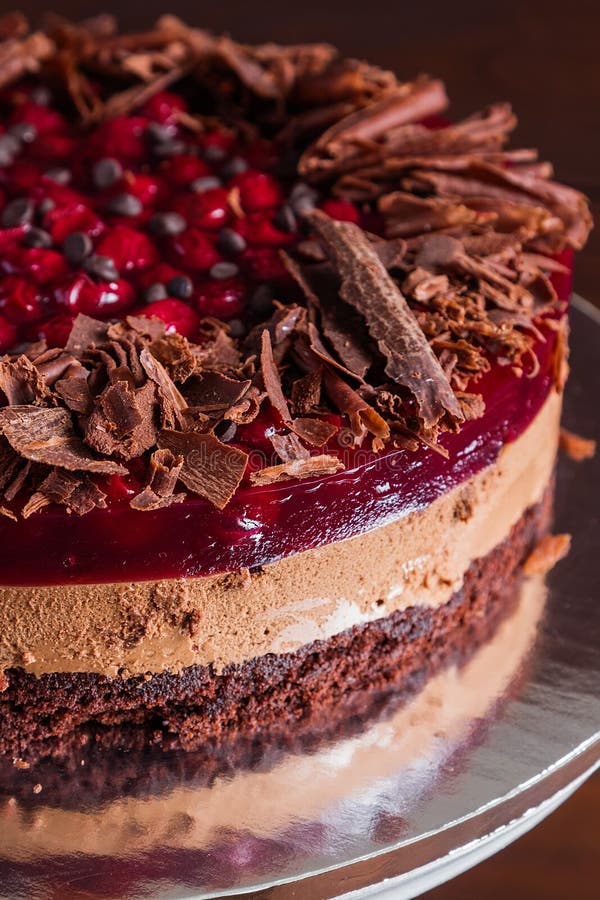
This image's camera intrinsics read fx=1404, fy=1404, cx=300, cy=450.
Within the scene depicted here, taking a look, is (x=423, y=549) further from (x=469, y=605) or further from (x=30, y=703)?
(x=30, y=703)

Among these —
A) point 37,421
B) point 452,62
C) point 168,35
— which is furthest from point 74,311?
point 452,62

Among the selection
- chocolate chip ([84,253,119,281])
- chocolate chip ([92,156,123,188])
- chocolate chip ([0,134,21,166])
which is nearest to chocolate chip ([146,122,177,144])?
chocolate chip ([92,156,123,188])

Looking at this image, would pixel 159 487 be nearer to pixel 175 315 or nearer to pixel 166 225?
pixel 175 315

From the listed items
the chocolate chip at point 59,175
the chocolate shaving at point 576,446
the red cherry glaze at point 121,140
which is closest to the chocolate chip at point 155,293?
the chocolate chip at point 59,175

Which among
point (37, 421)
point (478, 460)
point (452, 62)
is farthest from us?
point (452, 62)

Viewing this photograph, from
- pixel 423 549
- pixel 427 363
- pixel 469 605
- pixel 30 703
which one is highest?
pixel 427 363

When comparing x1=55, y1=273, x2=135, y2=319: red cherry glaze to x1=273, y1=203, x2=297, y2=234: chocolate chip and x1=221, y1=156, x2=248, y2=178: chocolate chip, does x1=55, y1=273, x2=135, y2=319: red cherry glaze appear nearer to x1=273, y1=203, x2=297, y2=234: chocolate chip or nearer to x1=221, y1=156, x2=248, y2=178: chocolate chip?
x1=273, y1=203, x2=297, y2=234: chocolate chip

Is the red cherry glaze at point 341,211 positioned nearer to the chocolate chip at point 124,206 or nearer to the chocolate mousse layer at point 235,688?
the chocolate chip at point 124,206
